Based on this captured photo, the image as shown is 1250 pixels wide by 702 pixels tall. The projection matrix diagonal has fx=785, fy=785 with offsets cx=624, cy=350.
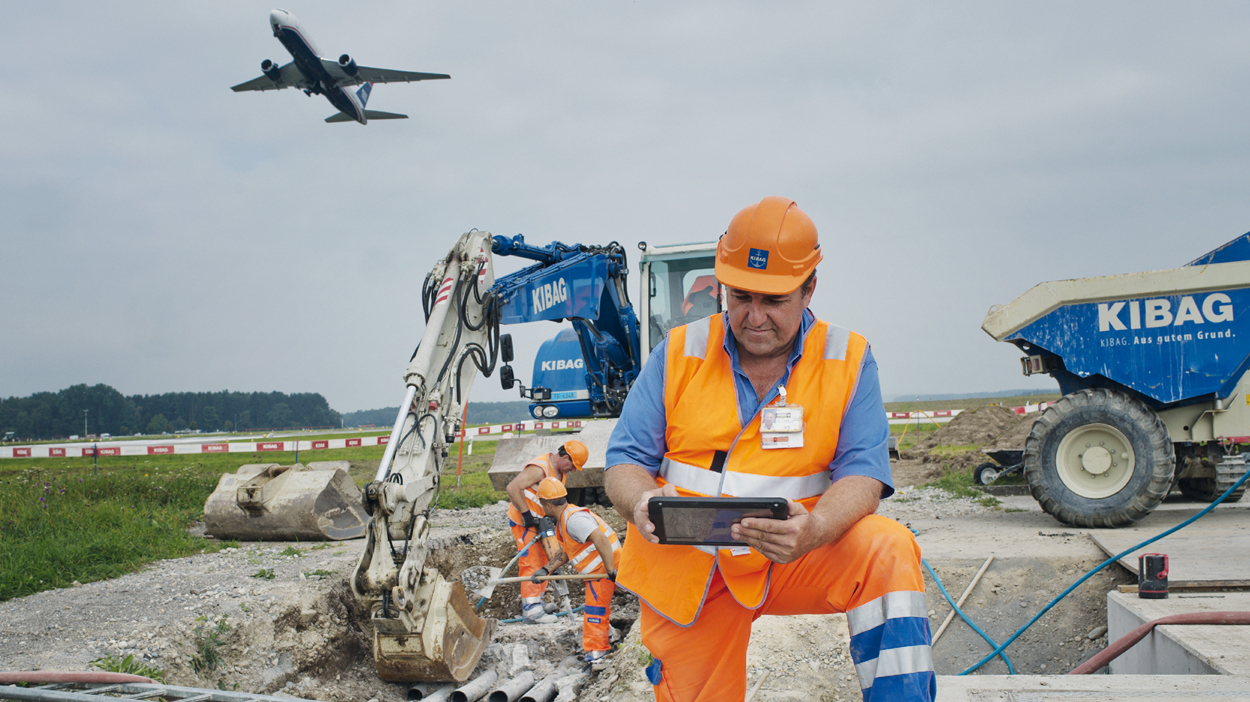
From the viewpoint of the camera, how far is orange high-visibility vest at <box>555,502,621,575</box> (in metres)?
5.77

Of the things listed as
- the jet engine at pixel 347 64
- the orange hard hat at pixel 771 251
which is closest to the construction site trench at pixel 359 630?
the orange hard hat at pixel 771 251

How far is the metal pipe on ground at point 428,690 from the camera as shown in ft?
15.9

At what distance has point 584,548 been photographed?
5.98 meters

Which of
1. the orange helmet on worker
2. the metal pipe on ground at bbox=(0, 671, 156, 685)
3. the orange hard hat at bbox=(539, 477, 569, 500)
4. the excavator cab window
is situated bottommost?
the metal pipe on ground at bbox=(0, 671, 156, 685)

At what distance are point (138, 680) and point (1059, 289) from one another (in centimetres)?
696

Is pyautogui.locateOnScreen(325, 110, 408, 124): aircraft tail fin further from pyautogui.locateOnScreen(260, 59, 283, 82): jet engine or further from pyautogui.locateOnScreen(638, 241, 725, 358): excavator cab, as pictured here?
pyautogui.locateOnScreen(638, 241, 725, 358): excavator cab

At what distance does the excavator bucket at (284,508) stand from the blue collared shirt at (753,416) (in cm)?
651

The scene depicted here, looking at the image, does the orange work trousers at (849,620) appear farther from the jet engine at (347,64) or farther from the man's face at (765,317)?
the jet engine at (347,64)

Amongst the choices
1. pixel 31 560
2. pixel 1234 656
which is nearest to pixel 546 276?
pixel 31 560

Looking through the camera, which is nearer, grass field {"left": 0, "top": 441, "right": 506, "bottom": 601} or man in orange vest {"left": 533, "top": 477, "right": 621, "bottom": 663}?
man in orange vest {"left": 533, "top": 477, "right": 621, "bottom": 663}

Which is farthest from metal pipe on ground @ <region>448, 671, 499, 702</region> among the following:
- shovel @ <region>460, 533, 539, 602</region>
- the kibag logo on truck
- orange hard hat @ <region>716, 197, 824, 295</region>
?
the kibag logo on truck

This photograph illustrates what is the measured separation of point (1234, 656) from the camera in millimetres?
3068

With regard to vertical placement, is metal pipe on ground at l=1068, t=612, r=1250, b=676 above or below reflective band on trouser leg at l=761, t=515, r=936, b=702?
below

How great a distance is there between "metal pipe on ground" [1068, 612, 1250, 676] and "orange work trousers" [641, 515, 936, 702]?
69.3 inches
